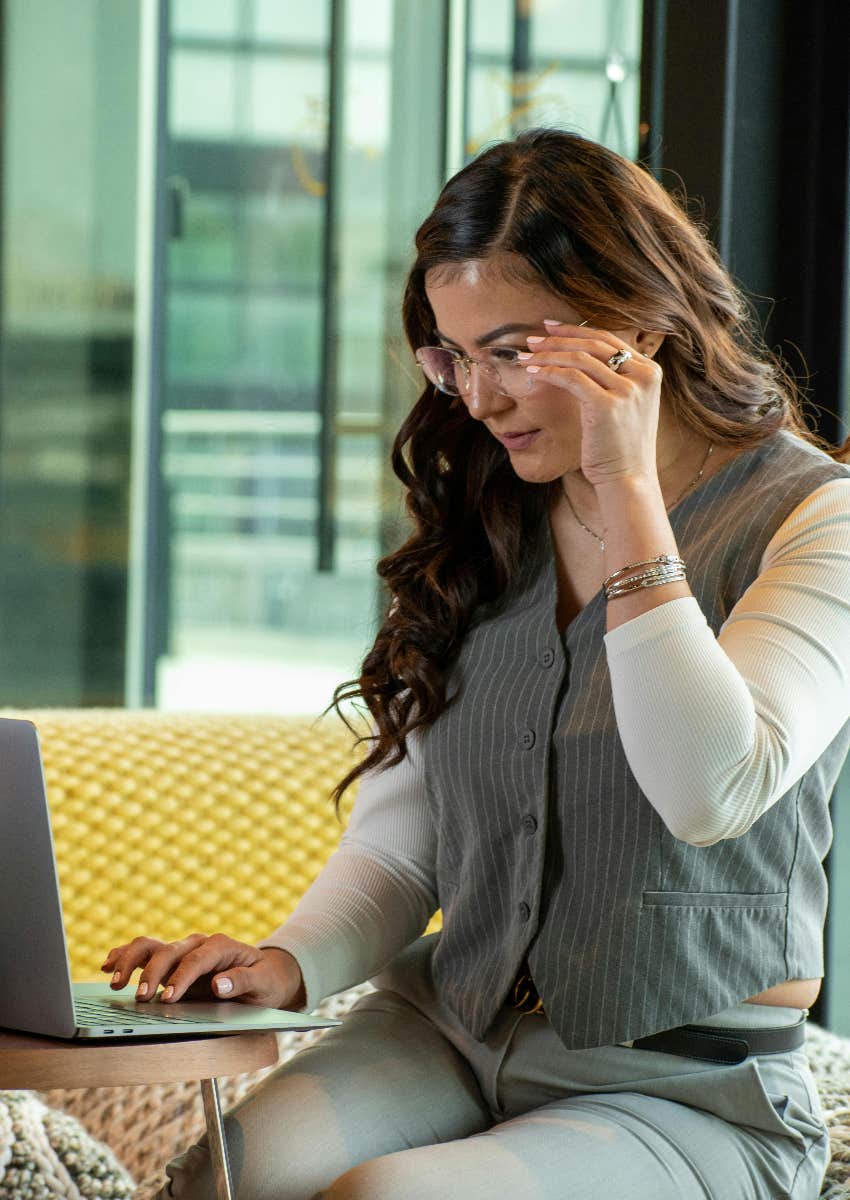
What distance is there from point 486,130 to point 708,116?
1.83m

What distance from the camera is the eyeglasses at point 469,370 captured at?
53.8 inches

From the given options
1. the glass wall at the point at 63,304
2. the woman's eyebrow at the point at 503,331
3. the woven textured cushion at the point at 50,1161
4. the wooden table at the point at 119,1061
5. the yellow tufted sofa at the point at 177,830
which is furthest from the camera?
the glass wall at the point at 63,304

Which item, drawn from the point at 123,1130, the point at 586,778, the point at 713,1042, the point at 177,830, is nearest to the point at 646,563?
the point at 586,778

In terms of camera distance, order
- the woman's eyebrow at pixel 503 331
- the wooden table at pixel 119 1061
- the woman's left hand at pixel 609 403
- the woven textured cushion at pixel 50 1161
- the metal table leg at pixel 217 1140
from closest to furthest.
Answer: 1. the wooden table at pixel 119 1061
2. the metal table leg at pixel 217 1140
3. the woman's left hand at pixel 609 403
4. the woman's eyebrow at pixel 503 331
5. the woven textured cushion at pixel 50 1161

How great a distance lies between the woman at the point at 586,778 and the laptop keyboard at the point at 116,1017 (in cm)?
7

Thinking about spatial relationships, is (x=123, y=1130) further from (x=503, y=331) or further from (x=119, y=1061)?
(x=503, y=331)

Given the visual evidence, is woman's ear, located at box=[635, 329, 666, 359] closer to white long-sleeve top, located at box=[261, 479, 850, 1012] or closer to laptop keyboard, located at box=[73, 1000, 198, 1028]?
white long-sleeve top, located at box=[261, 479, 850, 1012]

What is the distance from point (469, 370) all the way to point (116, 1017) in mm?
651

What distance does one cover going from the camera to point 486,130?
3738 millimetres

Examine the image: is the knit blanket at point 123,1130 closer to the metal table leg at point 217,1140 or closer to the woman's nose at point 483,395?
the metal table leg at point 217,1140

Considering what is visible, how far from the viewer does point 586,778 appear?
1.32 m

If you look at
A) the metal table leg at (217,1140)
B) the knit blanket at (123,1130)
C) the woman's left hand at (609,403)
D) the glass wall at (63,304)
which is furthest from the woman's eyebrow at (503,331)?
the glass wall at (63,304)

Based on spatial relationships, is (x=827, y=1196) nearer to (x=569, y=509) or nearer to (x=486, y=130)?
(x=569, y=509)

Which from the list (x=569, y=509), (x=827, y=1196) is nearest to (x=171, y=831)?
(x=569, y=509)
